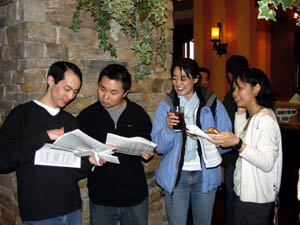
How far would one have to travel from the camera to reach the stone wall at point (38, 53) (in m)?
2.03

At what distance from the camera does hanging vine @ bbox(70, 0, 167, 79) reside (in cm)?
217

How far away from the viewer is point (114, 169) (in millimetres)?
1983

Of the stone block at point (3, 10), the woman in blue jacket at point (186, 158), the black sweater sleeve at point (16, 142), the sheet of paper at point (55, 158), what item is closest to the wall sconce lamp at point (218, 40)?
the woman in blue jacket at point (186, 158)

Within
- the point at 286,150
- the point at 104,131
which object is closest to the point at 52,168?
the point at 104,131

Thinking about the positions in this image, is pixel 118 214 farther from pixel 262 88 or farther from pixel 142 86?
pixel 262 88

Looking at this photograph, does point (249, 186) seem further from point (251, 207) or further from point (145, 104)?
point (145, 104)

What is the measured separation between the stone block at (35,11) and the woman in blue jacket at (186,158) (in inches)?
38.5

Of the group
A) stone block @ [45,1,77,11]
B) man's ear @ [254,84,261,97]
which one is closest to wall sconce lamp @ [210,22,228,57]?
man's ear @ [254,84,261,97]

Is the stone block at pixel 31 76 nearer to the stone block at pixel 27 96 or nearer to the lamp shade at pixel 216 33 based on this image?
the stone block at pixel 27 96

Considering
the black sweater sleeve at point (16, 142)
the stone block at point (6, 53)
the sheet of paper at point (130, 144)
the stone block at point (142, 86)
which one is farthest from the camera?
the stone block at point (142, 86)

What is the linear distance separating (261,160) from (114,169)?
92 centimetres

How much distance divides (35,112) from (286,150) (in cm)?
356

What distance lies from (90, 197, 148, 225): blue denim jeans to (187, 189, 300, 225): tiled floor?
161 centimetres

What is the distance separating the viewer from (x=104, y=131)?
199 centimetres
